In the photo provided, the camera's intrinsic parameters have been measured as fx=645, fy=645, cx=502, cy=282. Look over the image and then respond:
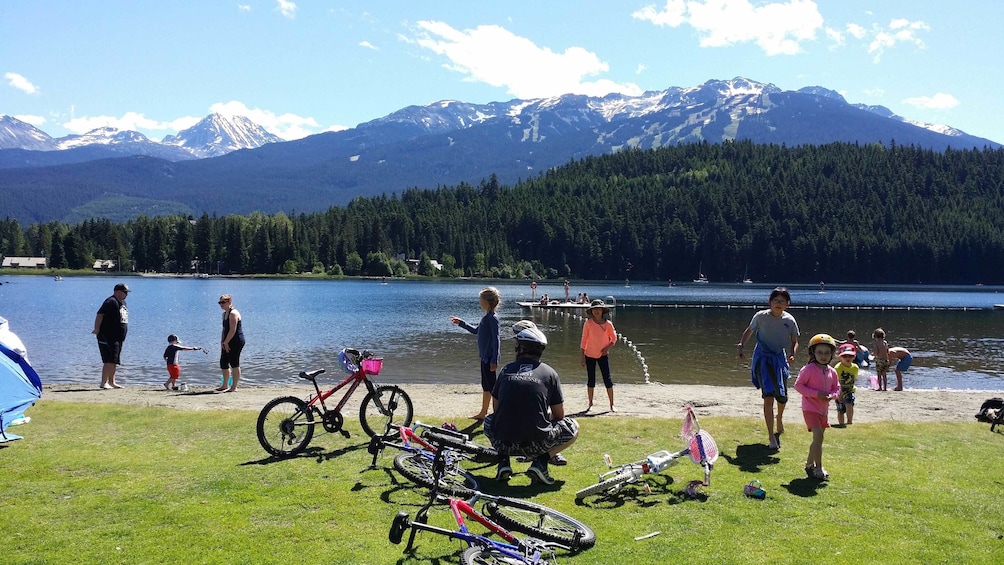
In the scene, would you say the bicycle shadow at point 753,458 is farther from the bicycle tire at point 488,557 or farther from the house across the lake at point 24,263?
the house across the lake at point 24,263

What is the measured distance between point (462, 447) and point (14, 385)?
9.82 metres

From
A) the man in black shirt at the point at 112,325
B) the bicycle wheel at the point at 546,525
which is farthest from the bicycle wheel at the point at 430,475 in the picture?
the man in black shirt at the point at 112,325

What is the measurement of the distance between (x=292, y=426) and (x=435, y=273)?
176091 millimetres

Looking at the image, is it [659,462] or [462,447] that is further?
[659,462]

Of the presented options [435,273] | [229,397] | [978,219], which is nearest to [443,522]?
[229,397]

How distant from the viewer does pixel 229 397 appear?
16.6m

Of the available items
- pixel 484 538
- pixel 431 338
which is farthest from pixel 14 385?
pixel 431 338

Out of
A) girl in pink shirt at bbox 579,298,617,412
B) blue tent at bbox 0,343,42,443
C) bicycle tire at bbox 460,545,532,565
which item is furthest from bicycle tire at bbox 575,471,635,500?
blue tent at bbox 0,343,42,443

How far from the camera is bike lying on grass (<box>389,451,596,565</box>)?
5.94m

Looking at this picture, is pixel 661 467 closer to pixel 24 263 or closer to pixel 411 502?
pixel 411 502

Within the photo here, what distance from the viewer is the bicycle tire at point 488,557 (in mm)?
5848

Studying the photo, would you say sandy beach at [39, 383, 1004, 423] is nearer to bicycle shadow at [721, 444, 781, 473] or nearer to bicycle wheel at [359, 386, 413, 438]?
bicycle wheel at [359, 386, 413, 438]

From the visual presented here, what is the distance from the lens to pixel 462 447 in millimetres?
8375

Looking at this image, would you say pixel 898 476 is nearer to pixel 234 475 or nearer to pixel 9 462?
pixel 234 475
